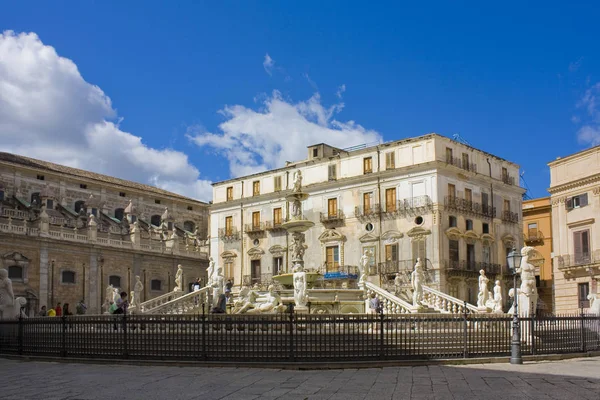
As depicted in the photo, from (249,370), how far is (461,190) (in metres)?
31.8

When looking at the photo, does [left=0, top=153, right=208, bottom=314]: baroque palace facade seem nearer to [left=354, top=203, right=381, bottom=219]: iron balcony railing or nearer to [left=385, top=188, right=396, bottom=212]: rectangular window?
[left=354, top=203, right=381, bottom=219]: iron balcony railing

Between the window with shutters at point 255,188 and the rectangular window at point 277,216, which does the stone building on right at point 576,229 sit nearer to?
the rectangular window at point 277,216

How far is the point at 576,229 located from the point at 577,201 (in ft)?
4.95

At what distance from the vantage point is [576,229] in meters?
37.2

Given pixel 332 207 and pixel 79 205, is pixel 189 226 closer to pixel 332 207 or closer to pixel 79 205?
pixel 79 205

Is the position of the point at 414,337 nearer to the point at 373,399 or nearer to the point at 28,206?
the point at 373,399

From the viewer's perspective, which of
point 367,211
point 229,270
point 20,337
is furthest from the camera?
point 229,270

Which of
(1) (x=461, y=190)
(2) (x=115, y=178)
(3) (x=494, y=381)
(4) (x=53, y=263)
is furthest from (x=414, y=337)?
A: (2) (x=115, y=178)

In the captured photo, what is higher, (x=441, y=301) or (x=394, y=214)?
(x=394, y=214)

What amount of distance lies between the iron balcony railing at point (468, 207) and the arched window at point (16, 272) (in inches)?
1040

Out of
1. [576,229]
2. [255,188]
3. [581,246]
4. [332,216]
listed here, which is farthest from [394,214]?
[255,188]

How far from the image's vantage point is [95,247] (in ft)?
156

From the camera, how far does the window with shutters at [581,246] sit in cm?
3612

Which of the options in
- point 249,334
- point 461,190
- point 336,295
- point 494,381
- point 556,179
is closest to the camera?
point 494,381
